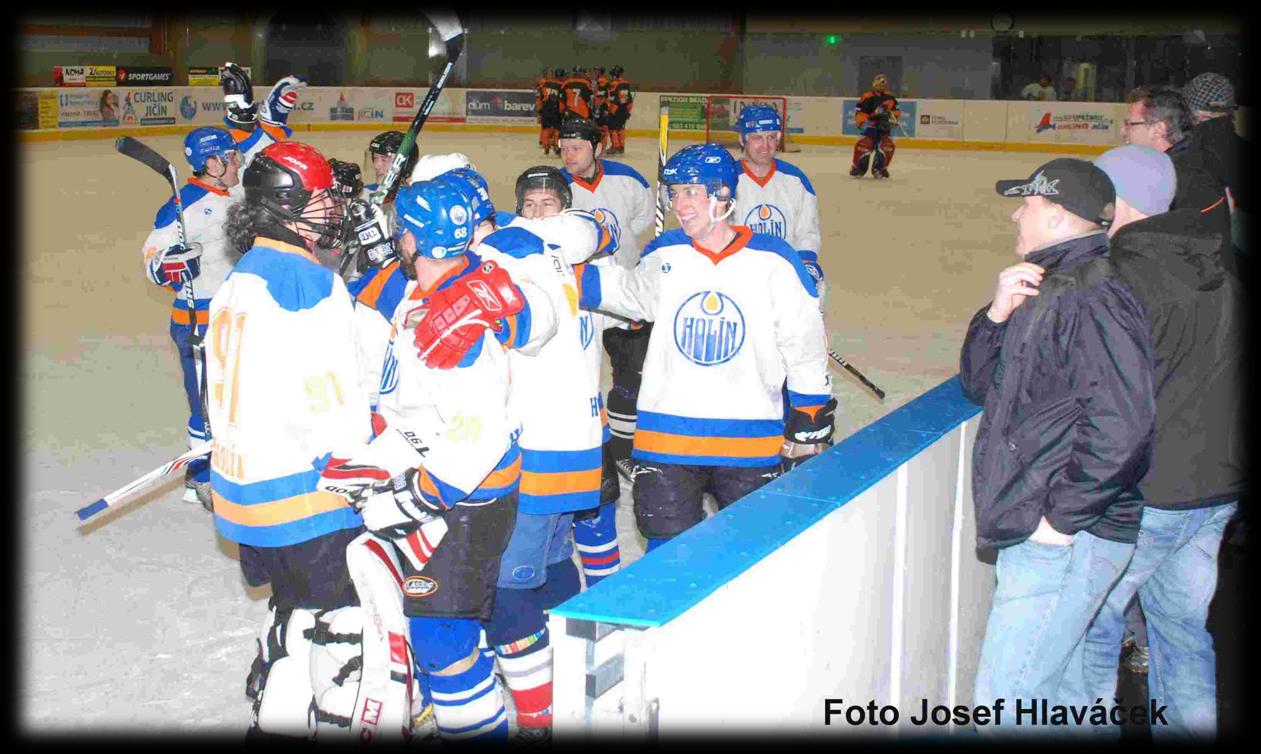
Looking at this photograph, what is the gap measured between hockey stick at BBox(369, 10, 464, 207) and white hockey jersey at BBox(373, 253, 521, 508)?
1.04m

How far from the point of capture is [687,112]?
23.7m

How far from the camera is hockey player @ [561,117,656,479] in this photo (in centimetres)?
498

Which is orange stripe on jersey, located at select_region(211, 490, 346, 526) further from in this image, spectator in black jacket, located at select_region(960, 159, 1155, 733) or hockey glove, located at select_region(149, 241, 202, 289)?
hockey glove, located at select_region(149, 241, 202, 289)

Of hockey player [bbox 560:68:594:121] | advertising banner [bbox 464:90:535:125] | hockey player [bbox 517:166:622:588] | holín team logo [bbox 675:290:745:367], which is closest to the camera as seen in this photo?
holín team logo [bbox 675:290:745:367]

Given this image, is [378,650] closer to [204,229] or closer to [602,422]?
[602,422]

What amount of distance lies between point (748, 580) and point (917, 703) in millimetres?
989

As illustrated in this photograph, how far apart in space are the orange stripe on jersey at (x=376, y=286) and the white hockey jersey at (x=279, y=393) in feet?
1.84

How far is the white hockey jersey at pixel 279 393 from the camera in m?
2.47

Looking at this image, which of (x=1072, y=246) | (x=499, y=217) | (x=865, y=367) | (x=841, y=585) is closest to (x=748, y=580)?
(x=841, y=585)

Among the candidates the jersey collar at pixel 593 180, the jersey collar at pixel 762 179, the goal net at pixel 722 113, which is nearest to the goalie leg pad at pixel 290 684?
the jersey collar at pixel 593 180

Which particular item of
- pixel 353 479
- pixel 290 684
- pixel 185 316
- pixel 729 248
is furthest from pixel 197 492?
pixel 353 479

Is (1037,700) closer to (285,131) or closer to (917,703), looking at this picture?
(917,703)

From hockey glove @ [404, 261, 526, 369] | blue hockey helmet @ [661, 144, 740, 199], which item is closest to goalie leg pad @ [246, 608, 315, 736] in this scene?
hockey glove @ [404, 261, 526, 369]

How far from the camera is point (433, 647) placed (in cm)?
273
